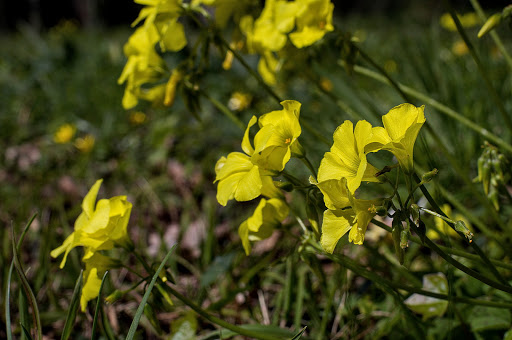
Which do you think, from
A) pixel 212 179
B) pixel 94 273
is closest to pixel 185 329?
pixel 94 273

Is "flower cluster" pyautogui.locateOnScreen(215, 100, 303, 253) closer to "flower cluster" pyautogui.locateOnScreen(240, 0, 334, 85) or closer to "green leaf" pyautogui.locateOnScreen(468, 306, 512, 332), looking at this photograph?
"flower cluster" pyautogui.locateOnScreen(240, 0, 334, 85)

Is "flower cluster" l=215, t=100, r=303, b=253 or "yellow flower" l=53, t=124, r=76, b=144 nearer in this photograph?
"flower cluster" l=215, t=100, r=303, b=253

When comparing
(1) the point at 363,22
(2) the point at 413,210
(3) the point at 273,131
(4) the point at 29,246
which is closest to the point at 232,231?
(4) the point at 29,246

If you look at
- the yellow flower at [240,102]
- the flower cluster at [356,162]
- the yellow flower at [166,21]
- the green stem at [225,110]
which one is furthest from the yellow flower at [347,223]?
the yellow flower at [240,102]

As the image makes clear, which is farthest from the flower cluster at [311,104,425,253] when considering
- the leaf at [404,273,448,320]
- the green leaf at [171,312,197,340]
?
the green leaf at [171,312,197,340]

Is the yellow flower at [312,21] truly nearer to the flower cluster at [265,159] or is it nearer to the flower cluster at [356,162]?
the flower cluster at [265,159]

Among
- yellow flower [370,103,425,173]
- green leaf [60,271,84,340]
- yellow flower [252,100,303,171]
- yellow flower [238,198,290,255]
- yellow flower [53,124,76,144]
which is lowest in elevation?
yellow flower [53,124,76,144]

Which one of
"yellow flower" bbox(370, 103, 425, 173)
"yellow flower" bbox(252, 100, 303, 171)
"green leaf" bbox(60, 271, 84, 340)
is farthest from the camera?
"green leaf" bbox(60, 271, 84, 340)
